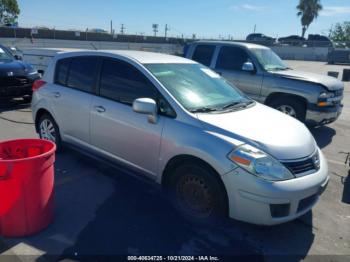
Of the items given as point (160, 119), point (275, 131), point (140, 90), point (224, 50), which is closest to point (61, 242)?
point (160, 119)

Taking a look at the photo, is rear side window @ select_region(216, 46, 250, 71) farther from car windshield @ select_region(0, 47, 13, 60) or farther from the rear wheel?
car windshield @ select_region(0, 47, 13, 60)

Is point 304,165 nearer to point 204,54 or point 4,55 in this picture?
point 204,54

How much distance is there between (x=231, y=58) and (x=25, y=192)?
633 centimetres

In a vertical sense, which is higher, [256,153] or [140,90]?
[140,90]

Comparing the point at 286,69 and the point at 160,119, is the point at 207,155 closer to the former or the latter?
the point at 160,119

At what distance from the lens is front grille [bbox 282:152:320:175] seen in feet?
10.2

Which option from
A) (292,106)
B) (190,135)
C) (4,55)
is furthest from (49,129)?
(4,55)

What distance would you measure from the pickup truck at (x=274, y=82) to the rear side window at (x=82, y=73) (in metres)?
4.09

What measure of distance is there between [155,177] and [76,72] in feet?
6.91

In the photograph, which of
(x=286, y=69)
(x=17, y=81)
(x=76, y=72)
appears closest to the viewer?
(x=76, y=72)

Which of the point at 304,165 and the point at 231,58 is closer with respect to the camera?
the point at 304,165

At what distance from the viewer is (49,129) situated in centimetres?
531

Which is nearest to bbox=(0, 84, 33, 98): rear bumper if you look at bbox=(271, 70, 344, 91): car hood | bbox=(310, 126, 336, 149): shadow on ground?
bbox=(271, 70, 344, 91): car hood

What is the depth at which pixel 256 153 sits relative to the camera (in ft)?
10.1
